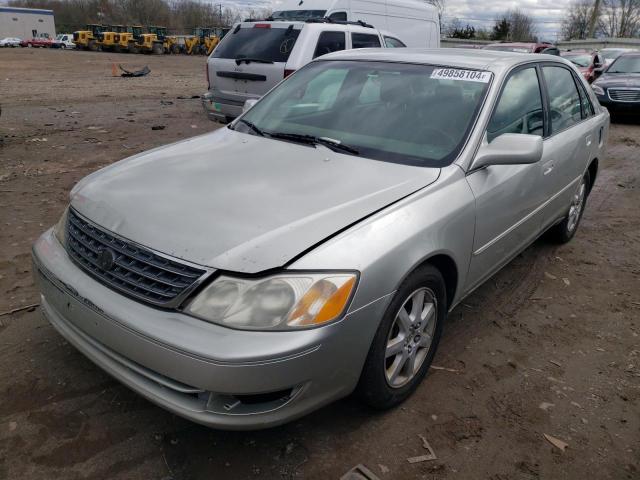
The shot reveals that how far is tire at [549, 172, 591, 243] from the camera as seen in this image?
15.4 feet

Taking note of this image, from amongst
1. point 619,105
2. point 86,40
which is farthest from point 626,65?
point 86,40

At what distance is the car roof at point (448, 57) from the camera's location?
11.0 ft

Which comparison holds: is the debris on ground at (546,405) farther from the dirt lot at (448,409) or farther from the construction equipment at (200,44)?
the construction equipment at (200,44)

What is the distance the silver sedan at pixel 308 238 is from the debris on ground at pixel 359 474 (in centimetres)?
33

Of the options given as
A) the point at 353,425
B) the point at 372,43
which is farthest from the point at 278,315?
the point at 372,43

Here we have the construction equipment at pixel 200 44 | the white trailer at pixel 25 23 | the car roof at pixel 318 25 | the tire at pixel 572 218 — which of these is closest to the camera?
the tire at pixel 572 218

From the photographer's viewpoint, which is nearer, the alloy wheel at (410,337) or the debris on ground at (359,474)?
the debris on ground at (359,474)

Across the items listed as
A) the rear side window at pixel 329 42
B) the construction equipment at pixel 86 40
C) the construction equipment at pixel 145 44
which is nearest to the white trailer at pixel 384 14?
the rear side window at pixel 329 42

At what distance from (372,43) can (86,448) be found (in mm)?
8020

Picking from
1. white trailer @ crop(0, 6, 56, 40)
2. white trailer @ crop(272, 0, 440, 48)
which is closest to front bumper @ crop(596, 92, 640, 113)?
white trailer @ crop(272, 0, 440, 48)

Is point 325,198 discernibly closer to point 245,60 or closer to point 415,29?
point 245,60

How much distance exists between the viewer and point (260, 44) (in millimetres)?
7789

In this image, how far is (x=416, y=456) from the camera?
2363mm

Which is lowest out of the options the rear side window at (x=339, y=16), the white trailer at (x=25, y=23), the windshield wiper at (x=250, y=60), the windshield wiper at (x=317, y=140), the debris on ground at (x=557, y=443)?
the debris on ground at (x=557, y=443)
